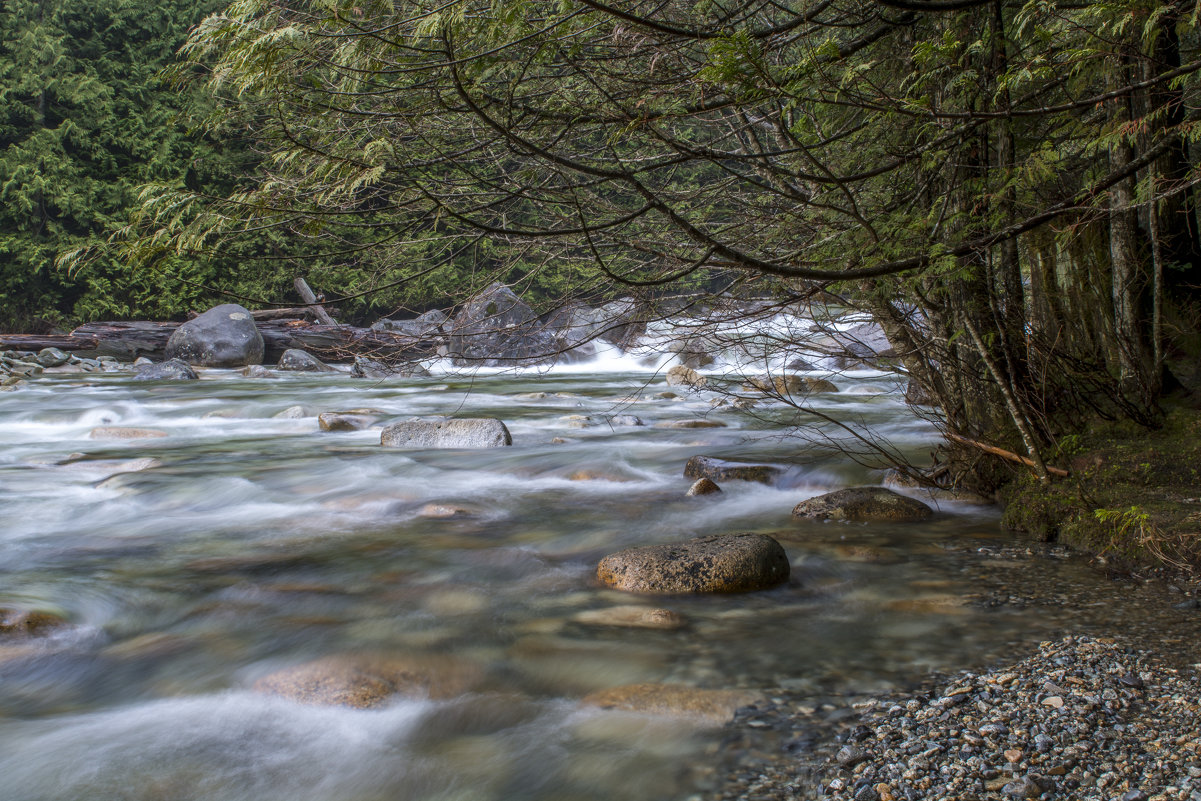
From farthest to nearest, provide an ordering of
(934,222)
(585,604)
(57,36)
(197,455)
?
(57,36)
(197,455)
(585,604)
(934,222)

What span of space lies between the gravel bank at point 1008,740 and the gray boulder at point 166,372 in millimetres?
16337

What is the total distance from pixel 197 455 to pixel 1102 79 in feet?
26.6

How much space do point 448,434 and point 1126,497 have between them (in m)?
6.06

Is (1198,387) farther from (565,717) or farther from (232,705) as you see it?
(232,705)

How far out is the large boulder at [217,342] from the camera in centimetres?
1900

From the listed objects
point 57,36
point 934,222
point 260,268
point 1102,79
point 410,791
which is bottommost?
point 410,791

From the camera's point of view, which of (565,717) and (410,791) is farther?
(565,717)

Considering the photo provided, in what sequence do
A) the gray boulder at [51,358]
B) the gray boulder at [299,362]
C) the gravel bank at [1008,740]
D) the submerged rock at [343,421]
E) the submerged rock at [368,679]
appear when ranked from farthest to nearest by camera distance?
the gray boulder at [299,362] < the gray boulder at [51,358] < the submerged rock at [343,421] < the submerged rock at [368,679] < the gravel bank at [1008,740]

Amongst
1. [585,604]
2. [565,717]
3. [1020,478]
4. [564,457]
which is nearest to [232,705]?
[565,717]

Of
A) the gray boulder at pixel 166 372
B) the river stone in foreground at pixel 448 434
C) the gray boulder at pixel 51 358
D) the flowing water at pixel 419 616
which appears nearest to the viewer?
the flowing water at pixel 419 616

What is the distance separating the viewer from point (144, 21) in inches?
985

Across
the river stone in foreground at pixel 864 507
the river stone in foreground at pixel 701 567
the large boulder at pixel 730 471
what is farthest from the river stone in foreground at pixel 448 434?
the river stone in foreground at pixel 701 567

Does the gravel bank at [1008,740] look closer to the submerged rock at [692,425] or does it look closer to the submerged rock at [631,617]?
the submerged rock at [631,617]

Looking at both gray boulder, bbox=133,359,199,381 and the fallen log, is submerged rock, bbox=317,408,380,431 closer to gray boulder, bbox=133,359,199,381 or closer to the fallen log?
the fallen log
